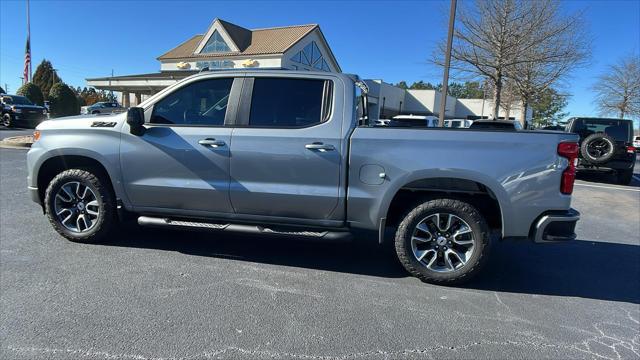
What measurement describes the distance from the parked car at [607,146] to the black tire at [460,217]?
1010 cm

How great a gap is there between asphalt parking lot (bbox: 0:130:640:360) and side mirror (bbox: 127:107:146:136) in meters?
1.31

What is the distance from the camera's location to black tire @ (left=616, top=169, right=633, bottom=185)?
12.8 meters

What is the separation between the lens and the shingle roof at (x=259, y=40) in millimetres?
36250

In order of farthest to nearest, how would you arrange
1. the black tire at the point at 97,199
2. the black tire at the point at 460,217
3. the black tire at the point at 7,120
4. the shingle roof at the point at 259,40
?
the shingle roof at the point at 259,40
the black tire at the point at 7,120
the black tire at the point at 97,199
the black tire at the point at 460,217

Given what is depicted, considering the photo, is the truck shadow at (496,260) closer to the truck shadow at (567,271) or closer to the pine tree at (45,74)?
the truck shadow at (567,271)

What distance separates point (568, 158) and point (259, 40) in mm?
38191

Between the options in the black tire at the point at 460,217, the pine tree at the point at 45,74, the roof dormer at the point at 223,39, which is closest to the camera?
the black tire at the point at 460,217

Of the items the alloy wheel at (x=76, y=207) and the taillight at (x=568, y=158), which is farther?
the alloy wheel at (x=76, y=207)

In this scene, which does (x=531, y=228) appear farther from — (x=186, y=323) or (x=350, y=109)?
(x=186, y=323)

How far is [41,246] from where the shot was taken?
15.1 feet

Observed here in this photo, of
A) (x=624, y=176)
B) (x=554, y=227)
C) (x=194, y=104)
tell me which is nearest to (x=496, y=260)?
(x=554, y=227)

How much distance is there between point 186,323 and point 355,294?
1.45 m

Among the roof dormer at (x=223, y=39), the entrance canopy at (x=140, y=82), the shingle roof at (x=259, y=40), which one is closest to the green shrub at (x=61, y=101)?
the entrance canopy at (x=140, y=82)

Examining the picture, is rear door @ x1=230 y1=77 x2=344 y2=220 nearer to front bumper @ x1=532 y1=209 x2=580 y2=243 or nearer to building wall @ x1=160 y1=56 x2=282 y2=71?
front bumper @ x1=532 y1=209 x2=580 y2=243
